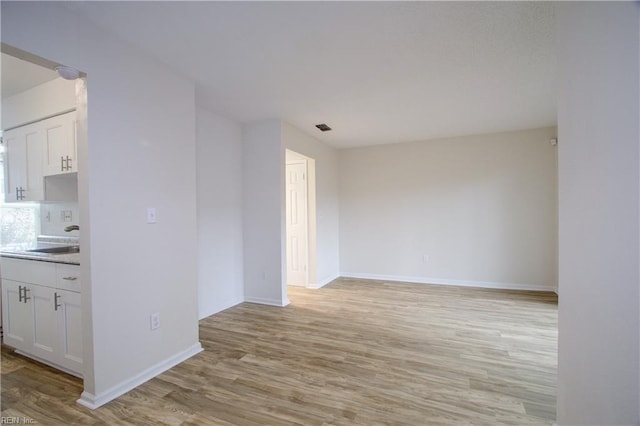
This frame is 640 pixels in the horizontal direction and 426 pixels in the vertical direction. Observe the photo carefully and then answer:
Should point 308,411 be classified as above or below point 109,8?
below

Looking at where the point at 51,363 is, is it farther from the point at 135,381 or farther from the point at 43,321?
the point at 135,381

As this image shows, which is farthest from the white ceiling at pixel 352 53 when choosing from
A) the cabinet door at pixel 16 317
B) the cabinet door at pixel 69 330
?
the cabinet door at pixel 16 317

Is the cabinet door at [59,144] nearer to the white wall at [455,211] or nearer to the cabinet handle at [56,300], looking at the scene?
the cabinet handle at [56,300]

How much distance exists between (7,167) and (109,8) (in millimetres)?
2321

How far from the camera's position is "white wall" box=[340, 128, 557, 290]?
4379 mm

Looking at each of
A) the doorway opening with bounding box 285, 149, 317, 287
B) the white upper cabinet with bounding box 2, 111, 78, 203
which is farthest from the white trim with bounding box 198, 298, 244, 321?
the white upper cabinet with bounding box 2, 111, 78, 203

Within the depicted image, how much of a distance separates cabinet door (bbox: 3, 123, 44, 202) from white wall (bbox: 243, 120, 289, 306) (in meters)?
2.09

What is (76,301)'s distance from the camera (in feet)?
6.64

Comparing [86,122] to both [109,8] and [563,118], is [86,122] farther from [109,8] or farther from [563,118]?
[563,118]

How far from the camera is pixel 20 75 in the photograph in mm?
2346

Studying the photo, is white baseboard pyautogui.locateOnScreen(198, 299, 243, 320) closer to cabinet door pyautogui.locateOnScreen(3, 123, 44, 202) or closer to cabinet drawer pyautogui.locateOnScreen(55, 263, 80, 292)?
A: cabinet drawer pyautogui.locateOnScreen(55, 263, 80, 292)

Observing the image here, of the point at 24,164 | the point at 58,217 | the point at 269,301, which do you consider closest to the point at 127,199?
the point at 24,164

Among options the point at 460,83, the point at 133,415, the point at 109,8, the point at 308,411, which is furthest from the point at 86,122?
the point at 460,83

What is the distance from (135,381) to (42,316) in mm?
971
